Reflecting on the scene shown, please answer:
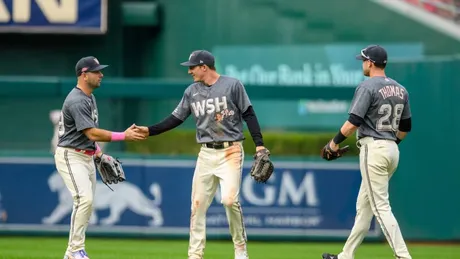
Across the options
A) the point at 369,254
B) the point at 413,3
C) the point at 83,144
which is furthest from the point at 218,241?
the point at 413,3

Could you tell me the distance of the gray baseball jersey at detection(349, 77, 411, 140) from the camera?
9.04m

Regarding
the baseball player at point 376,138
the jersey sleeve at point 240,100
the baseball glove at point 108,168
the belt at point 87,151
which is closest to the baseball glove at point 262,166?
the jersey sleeve at point 240,100

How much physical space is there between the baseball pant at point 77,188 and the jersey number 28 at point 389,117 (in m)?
2.79

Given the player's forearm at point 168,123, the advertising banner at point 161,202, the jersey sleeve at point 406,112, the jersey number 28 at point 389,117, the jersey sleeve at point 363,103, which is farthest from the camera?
the advertising banner at point 161,202

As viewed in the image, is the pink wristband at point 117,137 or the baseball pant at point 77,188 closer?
the baseball pant at point 77,188

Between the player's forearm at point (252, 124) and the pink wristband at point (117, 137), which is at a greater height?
the player's forearm at point (252, 124)

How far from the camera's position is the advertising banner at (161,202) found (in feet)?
44.3

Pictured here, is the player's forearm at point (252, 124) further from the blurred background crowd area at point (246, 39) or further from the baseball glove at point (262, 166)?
the blurred background crowd area at point (246, 39)

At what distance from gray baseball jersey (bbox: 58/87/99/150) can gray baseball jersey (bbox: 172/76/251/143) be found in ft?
3.22

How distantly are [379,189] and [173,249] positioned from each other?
3.69 metres

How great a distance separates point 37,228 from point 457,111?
5.77 metres

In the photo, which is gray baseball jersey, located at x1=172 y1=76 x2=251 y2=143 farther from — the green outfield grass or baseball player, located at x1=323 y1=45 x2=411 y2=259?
the green outfield grass

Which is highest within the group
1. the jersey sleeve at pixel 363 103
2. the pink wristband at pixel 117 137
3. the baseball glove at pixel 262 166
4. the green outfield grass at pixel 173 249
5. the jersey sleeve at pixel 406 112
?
the jersey sleeve at pixel 363 103

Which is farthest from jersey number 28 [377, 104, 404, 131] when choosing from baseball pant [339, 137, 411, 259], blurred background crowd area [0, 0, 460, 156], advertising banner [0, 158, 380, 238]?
blurred background crowd area [0, 0, 460, 156]
